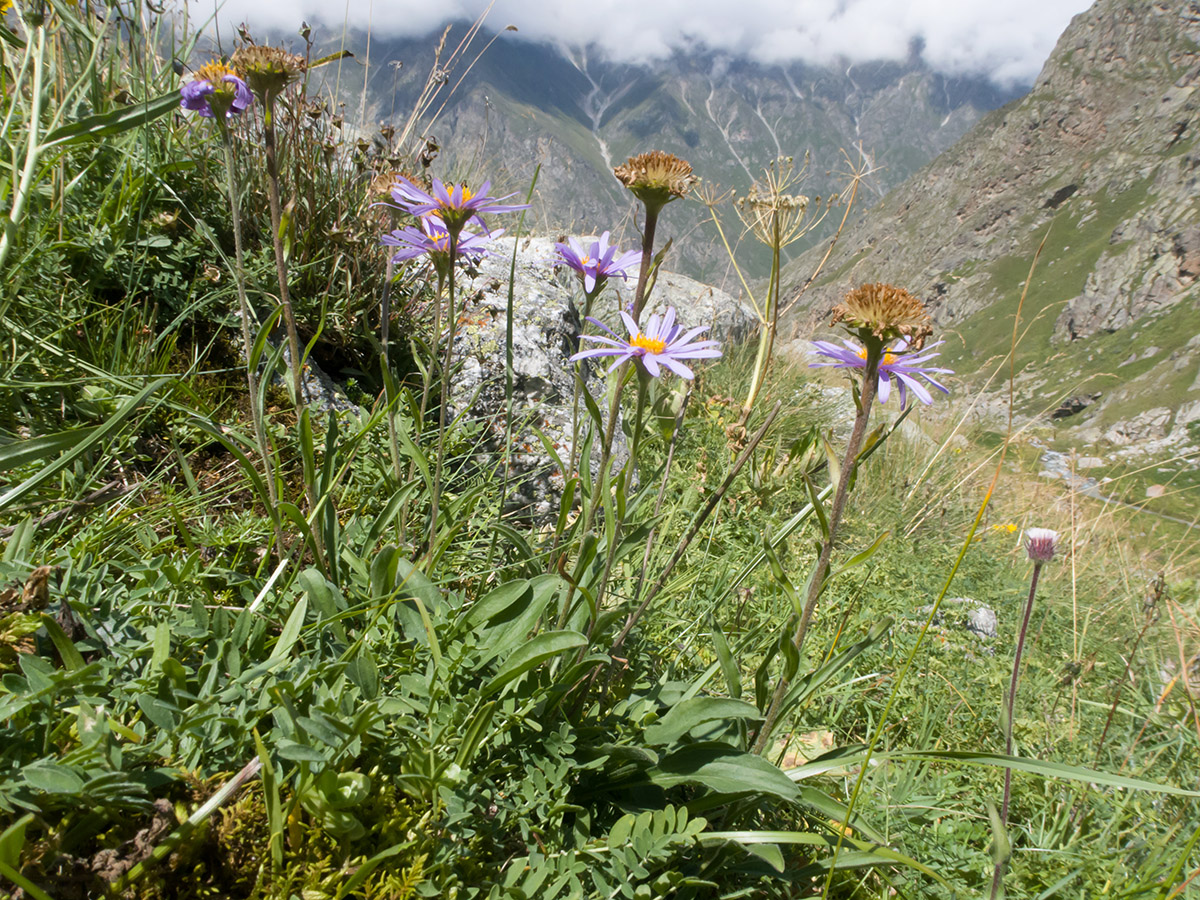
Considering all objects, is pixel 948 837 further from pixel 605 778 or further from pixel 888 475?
pixel 888 475

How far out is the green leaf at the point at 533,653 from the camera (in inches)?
41.9

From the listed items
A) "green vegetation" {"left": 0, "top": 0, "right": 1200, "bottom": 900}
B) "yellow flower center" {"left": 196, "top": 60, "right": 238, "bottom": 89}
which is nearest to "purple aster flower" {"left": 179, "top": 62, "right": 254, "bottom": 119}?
"yellow flower center" {"left": 196, "top": 60, "right": 238, "bottom": 89}

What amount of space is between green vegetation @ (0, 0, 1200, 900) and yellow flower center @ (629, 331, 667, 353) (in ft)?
0.25

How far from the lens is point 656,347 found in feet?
3.94

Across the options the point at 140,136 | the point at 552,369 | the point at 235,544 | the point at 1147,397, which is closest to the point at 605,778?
the point at 235,544

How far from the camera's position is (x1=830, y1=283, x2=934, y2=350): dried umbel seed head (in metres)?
0.98

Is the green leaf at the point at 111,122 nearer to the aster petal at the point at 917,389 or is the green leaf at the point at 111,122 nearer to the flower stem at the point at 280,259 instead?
the flower stem at the point at 280,259

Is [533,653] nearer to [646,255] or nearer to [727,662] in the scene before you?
[727,662]

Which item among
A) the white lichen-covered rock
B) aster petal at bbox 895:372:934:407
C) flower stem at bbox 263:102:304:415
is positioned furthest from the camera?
the white lichen-covered rock

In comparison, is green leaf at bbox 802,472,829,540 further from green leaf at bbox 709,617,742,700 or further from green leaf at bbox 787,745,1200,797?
green leaf at bbox 787,745,1200,797

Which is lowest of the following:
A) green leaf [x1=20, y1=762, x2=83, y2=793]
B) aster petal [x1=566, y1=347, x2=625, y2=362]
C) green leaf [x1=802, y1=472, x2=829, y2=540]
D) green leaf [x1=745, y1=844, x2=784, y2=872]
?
green leaf [x1=745, y1=844, x2=784, y2=872]

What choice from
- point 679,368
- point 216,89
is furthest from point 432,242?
point 679,368

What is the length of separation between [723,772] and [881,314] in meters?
0.83

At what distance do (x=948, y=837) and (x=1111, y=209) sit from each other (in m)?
125
